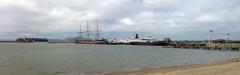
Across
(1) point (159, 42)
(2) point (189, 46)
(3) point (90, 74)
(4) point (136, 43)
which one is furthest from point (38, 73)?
(4) point (136, 43)

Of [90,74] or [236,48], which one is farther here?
[236,48]

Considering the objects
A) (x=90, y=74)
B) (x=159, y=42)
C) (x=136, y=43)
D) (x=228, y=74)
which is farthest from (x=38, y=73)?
(x=136, y=43)

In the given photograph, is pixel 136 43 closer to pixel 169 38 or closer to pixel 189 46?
pixel 169 38

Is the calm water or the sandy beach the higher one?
the sandy beach

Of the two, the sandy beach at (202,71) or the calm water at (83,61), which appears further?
the calm water at (83,61)

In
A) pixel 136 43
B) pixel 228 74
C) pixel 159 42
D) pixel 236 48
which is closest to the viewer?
pixel 228 74

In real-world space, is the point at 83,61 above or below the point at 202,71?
below

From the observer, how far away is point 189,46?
131000mm

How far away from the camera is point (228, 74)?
21406 millimetres

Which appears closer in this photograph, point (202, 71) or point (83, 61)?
point (202, 71)

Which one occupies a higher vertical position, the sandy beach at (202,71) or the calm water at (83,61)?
the sandy beach at (202,71)

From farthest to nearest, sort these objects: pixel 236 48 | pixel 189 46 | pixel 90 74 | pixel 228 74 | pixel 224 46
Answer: pixel 189 46, pixel 224 46, pixel 236 48, pixel 90 74, pixel 228 74

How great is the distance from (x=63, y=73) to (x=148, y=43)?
15681 centimetres

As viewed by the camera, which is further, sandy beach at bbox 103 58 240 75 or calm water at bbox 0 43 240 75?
calm water at bbox 0 43 240 75
